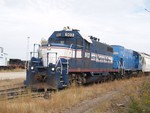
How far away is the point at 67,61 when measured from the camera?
1855 cm

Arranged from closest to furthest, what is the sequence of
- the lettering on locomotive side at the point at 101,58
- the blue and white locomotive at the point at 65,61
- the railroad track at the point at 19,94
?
the railroad track at the point at 19,94 → the blue and white locomotive at the point at 65,61 → the lettering on locomotive side at the point at 101,58

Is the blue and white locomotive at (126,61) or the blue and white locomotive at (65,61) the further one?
the blue and white locomotive at (126,61)

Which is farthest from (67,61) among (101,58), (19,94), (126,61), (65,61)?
(126,61)

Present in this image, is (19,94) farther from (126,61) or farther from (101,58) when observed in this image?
(126,61)

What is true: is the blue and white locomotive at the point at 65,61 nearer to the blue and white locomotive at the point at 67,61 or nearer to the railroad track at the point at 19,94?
the blue and white locomotive at the point at 67,61

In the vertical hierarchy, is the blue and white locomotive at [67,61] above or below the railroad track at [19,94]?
above

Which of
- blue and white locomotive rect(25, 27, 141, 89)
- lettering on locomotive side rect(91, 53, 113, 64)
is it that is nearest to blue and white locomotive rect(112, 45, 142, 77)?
lettering on locomotive side rect(91, 53, 113, 64)

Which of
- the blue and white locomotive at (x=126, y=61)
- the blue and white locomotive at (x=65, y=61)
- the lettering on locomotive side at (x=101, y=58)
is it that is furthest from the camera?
the blue and white locomotive at (x=126, y=61)

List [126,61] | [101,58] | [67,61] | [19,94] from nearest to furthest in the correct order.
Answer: [19,94]
[67,61]
[101,58]
[126,61]

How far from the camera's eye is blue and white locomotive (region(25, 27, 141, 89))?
17.6 m

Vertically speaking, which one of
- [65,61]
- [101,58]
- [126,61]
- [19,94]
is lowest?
[19,94]

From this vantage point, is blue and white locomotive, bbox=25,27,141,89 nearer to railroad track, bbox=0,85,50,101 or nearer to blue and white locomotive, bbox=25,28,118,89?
blue and white locomotive, bbox=25,28,118,89

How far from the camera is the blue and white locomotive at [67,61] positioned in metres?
17.6

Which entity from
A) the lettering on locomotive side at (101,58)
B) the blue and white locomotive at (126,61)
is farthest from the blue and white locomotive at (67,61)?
the blue and white locomotive at (126,61)
